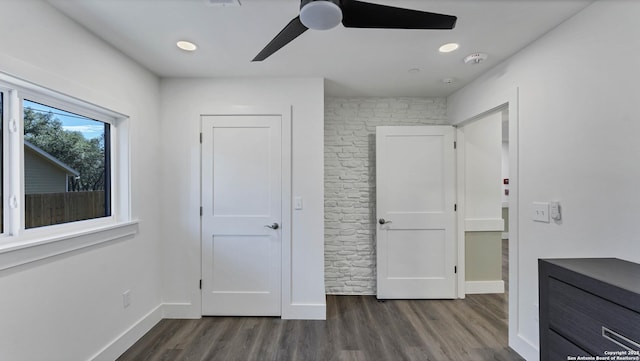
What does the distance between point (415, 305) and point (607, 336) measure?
2060mm

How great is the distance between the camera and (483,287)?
10.6 feet

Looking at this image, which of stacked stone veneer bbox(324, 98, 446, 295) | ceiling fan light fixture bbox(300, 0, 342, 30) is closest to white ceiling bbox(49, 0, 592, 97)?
ceiling fan light fixture bbox(300, 0, 342, 30)

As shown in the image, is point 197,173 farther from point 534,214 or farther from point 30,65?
point 534,214

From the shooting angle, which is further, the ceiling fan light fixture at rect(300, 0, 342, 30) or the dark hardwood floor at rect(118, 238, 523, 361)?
the dark hardwood floor at rect(118, 238, 523, 361)

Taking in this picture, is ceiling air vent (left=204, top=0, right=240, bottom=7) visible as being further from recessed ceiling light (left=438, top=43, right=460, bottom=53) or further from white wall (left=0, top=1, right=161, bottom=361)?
recessed ceiling light (left=438, top=43, right=460, bottom=53)

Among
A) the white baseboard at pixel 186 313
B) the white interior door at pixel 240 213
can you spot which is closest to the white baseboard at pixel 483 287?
the white baseboard at pixel 186 313

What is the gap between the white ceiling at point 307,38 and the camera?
156 centimetres

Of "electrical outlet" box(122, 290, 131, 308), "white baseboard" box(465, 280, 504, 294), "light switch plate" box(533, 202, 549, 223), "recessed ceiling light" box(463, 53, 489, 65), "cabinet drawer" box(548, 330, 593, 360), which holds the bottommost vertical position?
"white baseboard" box(465, 280, 504, 294)

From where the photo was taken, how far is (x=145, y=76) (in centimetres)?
244

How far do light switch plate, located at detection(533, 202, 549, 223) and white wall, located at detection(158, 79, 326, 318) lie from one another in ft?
5.54

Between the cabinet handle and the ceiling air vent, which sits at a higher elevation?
the ceiling air vent

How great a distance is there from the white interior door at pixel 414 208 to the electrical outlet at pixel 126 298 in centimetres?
243

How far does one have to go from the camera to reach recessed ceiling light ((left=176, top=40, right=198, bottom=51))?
Result: 197 centimetres

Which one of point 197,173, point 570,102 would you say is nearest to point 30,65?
point 197,173
